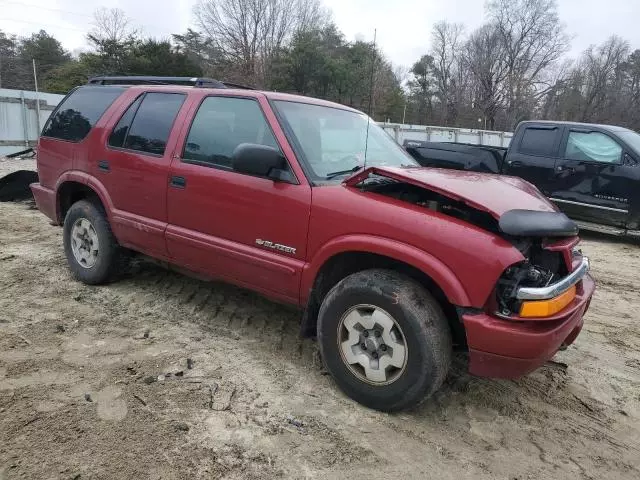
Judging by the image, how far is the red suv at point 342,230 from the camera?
2.49 m

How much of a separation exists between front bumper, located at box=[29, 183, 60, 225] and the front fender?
3067 millimetres

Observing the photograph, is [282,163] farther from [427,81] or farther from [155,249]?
[427,81]

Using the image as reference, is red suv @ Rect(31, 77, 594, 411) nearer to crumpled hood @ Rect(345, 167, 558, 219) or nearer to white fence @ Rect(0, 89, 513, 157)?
crumpled hood @ Rect(345, 167, 558, 219)

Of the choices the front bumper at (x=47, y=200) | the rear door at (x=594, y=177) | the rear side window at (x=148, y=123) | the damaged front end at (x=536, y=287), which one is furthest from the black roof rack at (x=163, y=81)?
the rear door at (x=594, y=177)

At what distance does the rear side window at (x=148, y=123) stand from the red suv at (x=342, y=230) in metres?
0.01

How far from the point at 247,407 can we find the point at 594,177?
696 centimetres

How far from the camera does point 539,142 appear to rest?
27.2 ft

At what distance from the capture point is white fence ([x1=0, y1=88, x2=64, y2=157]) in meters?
14.9

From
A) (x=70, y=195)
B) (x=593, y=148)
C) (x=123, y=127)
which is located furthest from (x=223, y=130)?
(x=593, y=148)

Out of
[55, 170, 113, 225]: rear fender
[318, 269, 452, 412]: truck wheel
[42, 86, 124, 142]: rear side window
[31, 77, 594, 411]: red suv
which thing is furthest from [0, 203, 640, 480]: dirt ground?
[42, 86, 124, 142]: rear side window

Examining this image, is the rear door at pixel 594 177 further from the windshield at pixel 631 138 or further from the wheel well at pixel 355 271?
the wheel well at pixel 355 271

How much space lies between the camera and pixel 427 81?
5000 cm

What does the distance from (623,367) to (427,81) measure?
50.3 m

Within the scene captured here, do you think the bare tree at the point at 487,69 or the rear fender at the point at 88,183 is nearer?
the rear fender at the point at 88,183
